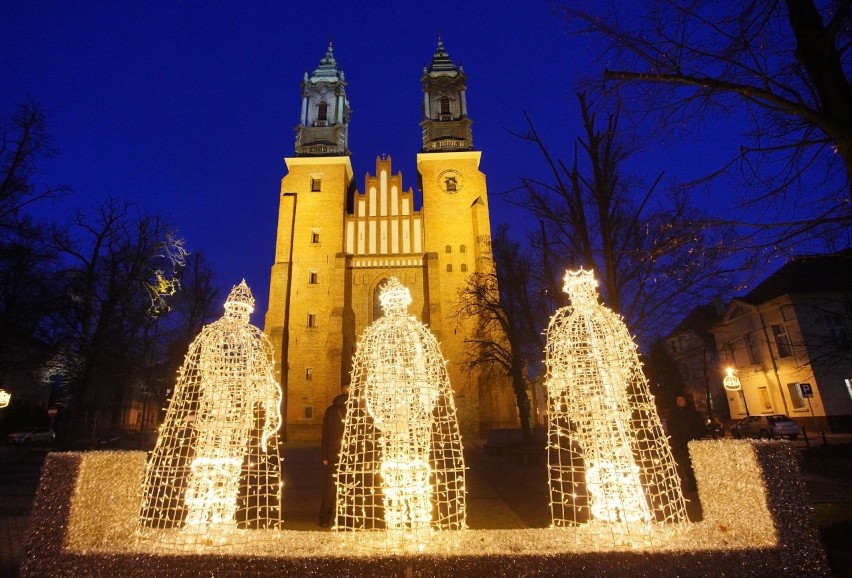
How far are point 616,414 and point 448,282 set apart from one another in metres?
22.1

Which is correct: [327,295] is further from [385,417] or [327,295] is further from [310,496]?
[385,417]

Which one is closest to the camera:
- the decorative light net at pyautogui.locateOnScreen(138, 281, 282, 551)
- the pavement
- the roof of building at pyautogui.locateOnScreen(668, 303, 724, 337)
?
the decorative light net at pyautogui.locateOnScreen(138, 281, 282, 551)

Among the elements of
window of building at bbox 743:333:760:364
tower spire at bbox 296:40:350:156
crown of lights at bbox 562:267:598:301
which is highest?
tower spire at bbox 296:40:350:156

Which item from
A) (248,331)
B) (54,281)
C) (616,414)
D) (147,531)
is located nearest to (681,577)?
(616,414)

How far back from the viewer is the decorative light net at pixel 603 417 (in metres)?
3.85

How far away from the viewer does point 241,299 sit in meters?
5.24

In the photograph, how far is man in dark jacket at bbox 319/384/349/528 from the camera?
20.0 ft

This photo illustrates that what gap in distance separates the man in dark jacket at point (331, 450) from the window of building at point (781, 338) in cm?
2699

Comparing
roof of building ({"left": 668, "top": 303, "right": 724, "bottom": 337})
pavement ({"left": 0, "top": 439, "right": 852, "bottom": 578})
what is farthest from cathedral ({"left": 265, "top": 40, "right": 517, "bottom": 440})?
roof of building ({"left": 668, "top": 303, "right": 724, "bottom": 337})

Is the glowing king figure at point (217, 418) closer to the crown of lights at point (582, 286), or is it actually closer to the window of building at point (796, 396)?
the crown of lights at point (582, 286)

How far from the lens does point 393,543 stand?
10.6 feet

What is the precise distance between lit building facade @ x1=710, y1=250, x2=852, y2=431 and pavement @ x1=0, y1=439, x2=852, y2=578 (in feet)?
37.3

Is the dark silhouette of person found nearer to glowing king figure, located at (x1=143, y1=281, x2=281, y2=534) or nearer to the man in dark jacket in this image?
the man in dark jacket

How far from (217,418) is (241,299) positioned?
1506mm
